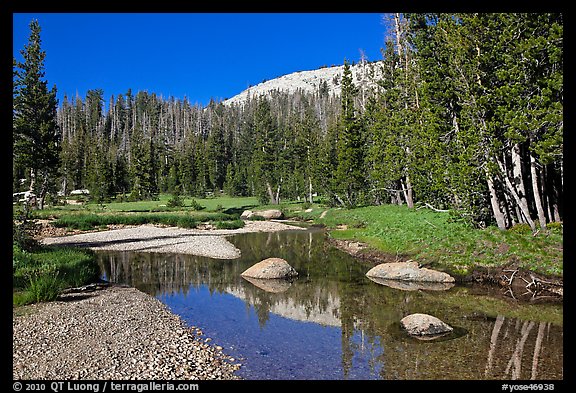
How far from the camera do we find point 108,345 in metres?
9.55

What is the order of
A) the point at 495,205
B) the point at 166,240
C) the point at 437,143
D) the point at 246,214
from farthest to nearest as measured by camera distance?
the point at 246,214
the point at 166,240
the point at 437,143
the point at 495,205

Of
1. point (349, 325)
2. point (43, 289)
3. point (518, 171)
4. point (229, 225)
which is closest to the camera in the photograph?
point (349, 325)

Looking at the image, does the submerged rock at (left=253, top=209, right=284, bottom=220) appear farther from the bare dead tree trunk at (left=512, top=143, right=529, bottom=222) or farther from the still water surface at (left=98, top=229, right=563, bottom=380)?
the bare dead tree trunk at (left=512, top=143, right=529, bottom=222)

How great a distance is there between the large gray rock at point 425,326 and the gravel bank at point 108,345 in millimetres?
4872

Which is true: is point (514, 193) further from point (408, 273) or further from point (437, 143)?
point (408, 273)

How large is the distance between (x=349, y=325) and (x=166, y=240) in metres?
22.0

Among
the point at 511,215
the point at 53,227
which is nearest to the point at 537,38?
the point at 511,215

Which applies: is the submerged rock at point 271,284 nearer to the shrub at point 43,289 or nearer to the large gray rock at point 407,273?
the large gray rock at point 407,273

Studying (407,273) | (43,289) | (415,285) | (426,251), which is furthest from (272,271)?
(43,289)

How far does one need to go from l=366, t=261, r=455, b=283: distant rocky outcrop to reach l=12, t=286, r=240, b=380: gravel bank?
8992 millimetres

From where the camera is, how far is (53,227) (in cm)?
3631

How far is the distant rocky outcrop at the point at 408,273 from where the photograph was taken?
1668cm
